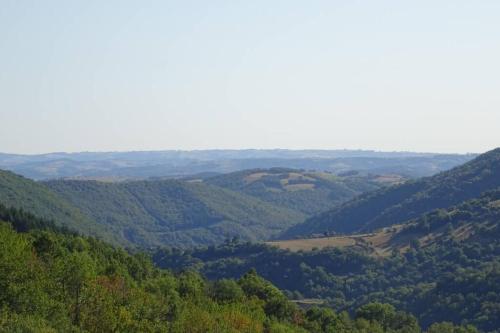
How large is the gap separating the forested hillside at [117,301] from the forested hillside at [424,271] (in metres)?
30.1

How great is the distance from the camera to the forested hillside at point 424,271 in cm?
12381

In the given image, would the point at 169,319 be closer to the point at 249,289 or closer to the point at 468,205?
the point at 249,289

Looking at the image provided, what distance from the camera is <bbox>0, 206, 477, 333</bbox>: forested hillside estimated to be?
166 ft

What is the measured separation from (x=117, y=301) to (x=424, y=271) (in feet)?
386

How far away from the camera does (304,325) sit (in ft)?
277

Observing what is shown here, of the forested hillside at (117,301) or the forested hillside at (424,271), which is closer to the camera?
the forested hillside at (117,301)

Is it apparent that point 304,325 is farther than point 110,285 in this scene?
Yes

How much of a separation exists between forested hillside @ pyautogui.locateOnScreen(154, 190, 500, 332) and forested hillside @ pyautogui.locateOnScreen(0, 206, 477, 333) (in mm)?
30068

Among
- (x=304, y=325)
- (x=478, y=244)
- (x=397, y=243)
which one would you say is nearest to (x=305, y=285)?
(x=397, y=243)

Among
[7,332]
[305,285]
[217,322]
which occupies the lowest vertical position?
[305,285]

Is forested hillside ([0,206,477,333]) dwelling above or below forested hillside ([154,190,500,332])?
above

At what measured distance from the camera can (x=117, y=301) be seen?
189 ft

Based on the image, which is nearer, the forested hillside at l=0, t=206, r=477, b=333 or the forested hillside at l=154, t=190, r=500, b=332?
the forested hillside at l=0, t=206, r=477, b=333

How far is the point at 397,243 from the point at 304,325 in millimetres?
112656
